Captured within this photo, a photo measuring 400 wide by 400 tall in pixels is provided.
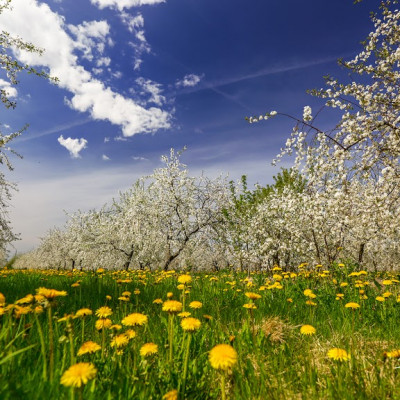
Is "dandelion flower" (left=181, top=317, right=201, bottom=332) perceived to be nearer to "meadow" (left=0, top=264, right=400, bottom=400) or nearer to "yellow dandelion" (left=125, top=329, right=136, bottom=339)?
"meadow" (left=0, top=264, right=400, bottom=400)

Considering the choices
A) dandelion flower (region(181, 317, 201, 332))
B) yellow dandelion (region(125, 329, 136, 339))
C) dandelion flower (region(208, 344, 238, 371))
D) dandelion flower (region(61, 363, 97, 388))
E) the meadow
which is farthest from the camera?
yellow dandelion (region(125, 329, 136, 339))

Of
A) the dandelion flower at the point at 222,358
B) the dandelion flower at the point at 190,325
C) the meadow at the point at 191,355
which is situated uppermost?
the dandelion flower at the point at 190,325

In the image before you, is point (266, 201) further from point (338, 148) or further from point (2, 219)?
point (2, 219)

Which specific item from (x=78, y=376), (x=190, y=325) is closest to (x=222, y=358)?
(x=190, y=325)

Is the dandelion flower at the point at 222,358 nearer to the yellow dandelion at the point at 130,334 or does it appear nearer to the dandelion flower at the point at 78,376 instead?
the dandelion flower at the point at 78,376

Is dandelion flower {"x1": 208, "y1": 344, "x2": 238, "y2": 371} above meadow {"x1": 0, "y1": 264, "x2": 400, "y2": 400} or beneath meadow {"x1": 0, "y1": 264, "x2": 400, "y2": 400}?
above

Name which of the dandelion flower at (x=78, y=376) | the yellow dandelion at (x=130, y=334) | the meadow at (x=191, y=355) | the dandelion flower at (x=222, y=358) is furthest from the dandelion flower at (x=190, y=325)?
the dandelion flower at (x=78, y=376)

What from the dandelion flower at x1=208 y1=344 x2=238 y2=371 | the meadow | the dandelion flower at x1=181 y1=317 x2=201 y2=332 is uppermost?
the dandelion flower at x1=181 y1=317 x2=201 y2=332

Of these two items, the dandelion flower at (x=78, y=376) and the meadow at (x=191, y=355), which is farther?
the meadow at (x=191, y=355)

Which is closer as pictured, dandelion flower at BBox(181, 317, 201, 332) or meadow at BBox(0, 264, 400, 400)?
meadow at BBox(0, 264, 400, 400)

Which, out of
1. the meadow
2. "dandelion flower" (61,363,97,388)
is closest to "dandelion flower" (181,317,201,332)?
the meadow

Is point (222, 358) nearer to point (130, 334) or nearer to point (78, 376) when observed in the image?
point (78, 376)

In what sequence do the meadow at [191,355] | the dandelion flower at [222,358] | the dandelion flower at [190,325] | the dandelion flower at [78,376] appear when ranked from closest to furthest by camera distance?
the dandelion flower at [78,376] → the dandelion flower at [222,358] → the meadow at [191,355] → the dandelion flower at [190,325]

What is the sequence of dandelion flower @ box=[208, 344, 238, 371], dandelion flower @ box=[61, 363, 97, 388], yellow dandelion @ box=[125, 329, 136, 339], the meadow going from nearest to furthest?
1. dandelion flower @ box=[61, 363, 97, 388]
2. dandelion flower @ box=[208, 344, 238, 371]
3. the meadow
4. yellow dandelion @ box=[125, 329, 136, 339]
